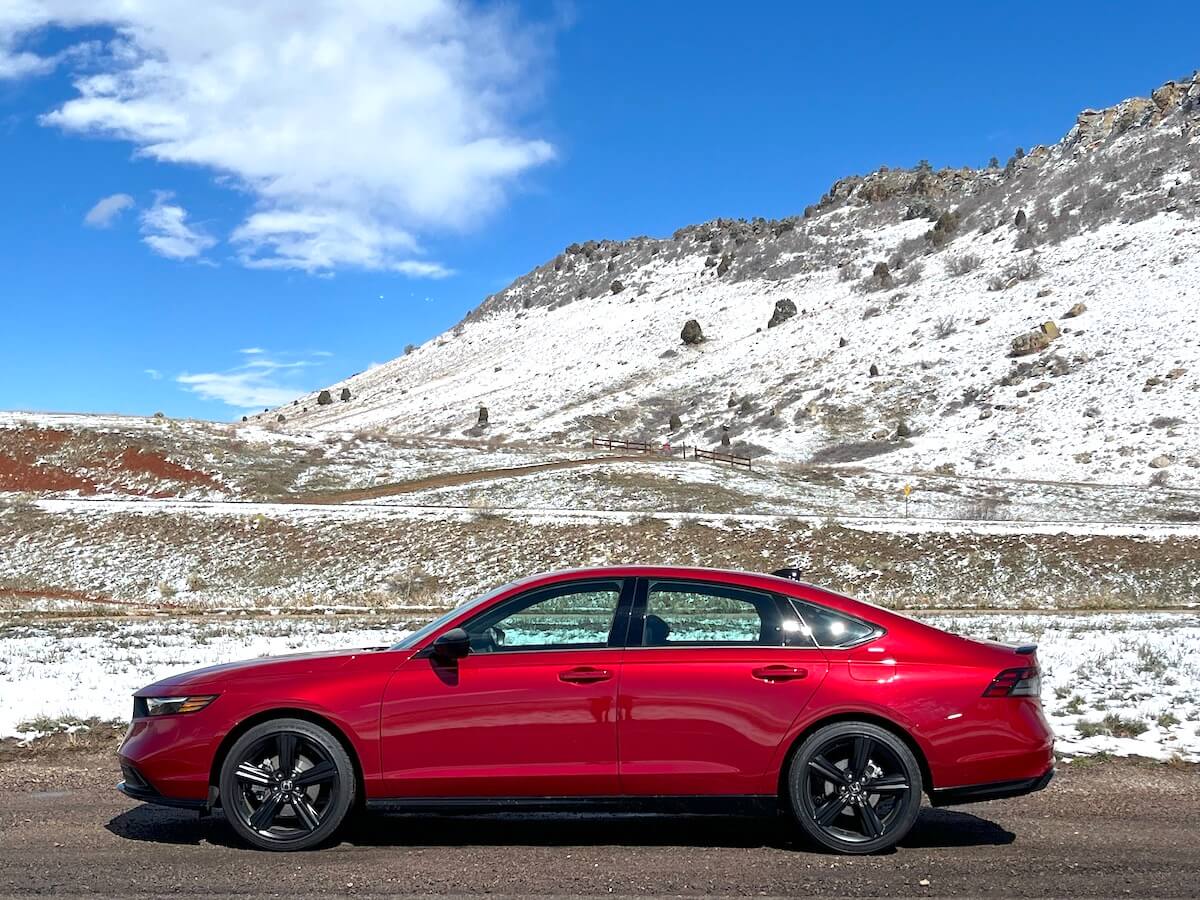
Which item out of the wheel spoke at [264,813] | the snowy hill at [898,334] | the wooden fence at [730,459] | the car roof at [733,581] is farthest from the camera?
the snowy hill at [898,334]

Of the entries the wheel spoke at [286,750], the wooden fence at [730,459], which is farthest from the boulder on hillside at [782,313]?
the wheel spoke at [286,750]

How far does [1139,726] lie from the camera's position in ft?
31.2

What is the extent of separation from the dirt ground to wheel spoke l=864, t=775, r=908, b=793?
0.40 metres

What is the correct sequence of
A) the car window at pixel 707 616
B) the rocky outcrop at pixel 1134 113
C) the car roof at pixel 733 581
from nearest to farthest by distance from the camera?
the car window at pixel 707 616 < the car roof at pixel 733 581 < the rocky outcrop at pixel 1134 113

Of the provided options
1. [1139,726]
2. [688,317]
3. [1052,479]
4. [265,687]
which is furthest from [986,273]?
[265,687]

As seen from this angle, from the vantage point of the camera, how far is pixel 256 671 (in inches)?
257

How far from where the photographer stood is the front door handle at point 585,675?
6273 mm

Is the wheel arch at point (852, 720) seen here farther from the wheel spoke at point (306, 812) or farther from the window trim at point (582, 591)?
the wheel spoke at point (306, 812)

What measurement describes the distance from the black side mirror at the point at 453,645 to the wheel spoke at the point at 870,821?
254 centimetres

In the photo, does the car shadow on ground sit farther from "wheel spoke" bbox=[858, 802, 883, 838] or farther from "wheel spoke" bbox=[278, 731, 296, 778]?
"wheel spoke" bbox=[278, 731, 296, 778]

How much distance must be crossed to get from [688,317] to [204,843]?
100106 mm

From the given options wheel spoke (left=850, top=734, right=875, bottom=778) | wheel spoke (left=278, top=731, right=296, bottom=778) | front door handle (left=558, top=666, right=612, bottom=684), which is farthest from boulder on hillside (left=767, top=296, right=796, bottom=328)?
wheel spoke (left=278, top=731, right=296, bottom=778)

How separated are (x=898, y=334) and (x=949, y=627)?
215 feet

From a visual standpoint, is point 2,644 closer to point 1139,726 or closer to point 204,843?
point 204,843
